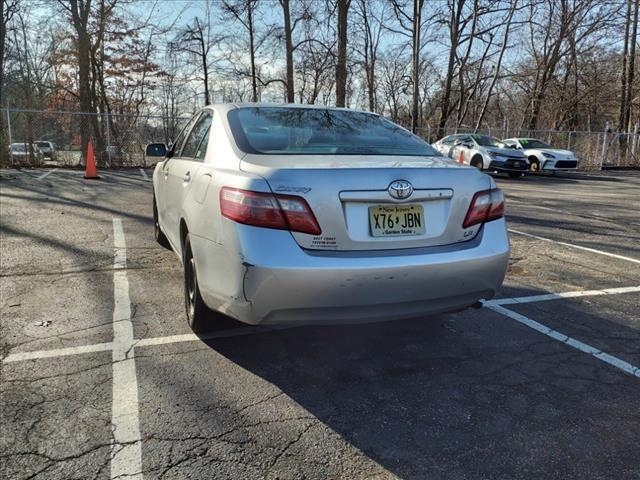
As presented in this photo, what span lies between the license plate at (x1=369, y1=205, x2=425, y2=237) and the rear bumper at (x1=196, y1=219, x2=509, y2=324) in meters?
0.11

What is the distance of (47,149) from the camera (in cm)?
1686

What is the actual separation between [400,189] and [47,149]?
1737cm

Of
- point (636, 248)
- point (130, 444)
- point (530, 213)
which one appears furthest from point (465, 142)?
point (130, 444)

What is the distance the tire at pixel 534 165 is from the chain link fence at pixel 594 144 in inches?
227

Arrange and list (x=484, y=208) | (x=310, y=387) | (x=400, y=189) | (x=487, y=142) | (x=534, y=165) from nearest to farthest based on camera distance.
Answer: (x=400, y=189), (x=310, y=387), (x=484, y=208), (x=487, y=142), (x=534, y=165)

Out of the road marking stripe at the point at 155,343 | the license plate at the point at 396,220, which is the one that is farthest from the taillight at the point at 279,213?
the road marking stripe at the point at 155,343

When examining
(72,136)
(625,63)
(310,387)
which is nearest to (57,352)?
(310,387)

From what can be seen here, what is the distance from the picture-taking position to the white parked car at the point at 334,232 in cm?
256

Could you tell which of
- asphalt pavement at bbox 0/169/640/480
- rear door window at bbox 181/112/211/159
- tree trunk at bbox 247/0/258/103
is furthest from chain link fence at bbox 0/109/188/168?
rear door window at bbox 181/112/211/159

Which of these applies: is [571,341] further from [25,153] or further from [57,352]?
[25,153]

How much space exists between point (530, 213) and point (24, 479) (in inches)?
361

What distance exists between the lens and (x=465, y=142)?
2000cm

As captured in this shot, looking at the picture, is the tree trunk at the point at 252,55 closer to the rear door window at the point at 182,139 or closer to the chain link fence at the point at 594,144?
the chain link fence at the point at 594,144

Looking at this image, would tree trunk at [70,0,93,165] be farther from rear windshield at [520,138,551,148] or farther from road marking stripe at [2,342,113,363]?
road marking stripe at [2,342,113,363]
